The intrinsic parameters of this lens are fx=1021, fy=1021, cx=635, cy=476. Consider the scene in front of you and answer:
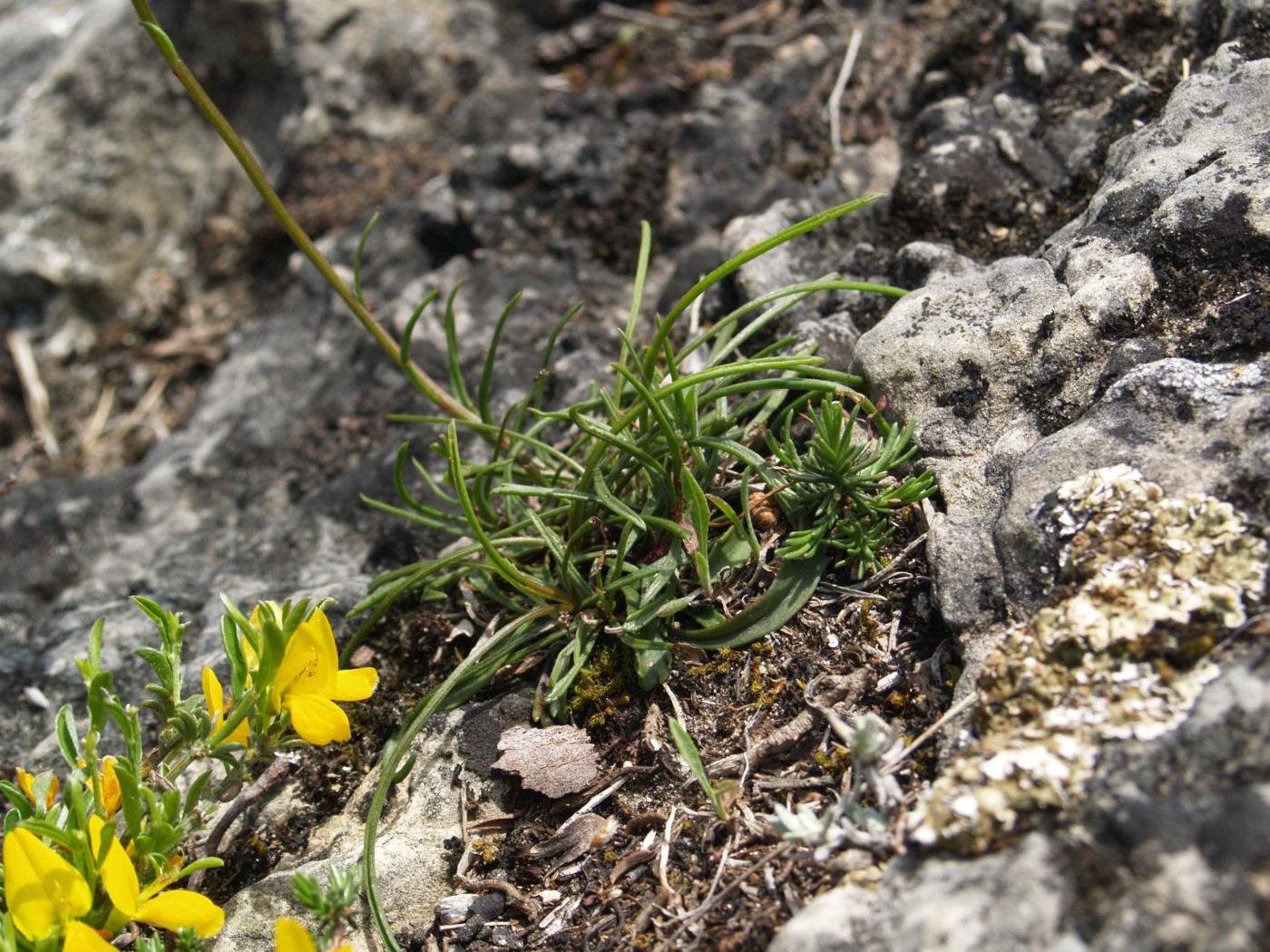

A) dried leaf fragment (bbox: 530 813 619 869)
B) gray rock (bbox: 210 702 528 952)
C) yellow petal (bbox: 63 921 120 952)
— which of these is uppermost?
yellow petal (bbox: 63 921 120 952)

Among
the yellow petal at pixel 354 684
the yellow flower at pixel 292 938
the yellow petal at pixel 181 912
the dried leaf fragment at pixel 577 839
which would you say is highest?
the yellow petal at pixel 354 684

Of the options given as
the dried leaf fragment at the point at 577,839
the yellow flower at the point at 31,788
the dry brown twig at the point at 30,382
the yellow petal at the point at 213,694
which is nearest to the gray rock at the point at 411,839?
the dried leaf fragment at the point at 577,839

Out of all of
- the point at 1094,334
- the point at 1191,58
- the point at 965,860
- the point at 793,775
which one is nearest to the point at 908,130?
the point at 1191,58

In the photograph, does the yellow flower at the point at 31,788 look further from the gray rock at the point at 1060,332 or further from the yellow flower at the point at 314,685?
the gray rock at the point at 1060,332

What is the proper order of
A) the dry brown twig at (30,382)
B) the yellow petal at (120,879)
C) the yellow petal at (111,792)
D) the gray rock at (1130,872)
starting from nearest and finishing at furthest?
the gray rock at (1130,872)
the yellow petal at (120,879)
the yellow petal at (111,792)
the dry brown twig at (30,382)

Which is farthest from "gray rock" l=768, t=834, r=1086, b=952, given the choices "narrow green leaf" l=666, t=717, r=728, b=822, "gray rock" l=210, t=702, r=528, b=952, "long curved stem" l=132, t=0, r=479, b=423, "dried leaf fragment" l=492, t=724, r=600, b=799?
"long curved stem" l=132, t=0, r=479, b=423

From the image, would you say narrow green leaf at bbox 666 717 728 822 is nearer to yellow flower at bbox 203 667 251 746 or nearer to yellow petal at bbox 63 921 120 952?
yellow flower at bbox 203 667 251 746

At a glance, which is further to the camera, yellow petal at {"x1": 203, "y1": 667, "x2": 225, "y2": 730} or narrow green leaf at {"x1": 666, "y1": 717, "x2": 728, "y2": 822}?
yellow petal at {"x1": 203, "y1": 667, "x2": 225, "y2": 730}

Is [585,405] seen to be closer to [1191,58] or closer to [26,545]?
[1191,58]

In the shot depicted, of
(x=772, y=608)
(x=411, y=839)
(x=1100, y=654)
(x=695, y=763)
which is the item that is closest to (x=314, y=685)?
(x=411, y=839)

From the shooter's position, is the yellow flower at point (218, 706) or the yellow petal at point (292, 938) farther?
the yellow flower at point (218, 706)
